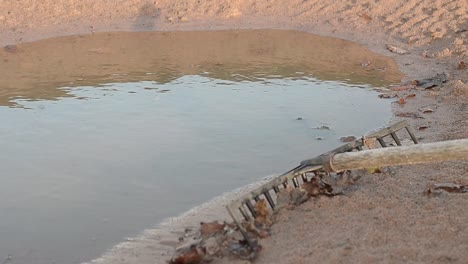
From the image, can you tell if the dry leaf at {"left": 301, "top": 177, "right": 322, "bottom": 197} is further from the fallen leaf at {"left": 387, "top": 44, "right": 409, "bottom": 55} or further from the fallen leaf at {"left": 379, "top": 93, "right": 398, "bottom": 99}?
the fallen leaf at {"left": 387, "top": 44, "right": 409, "bottom": 55}

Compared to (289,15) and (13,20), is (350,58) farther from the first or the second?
(13,20)

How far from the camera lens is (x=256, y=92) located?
30.1 ft

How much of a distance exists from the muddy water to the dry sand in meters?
0.63

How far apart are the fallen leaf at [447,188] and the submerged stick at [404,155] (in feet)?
2.33

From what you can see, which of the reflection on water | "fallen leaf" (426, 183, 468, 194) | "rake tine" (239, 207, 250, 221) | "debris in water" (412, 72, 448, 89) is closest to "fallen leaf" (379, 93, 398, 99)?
"debris in water" (412, 72, 448, 89)

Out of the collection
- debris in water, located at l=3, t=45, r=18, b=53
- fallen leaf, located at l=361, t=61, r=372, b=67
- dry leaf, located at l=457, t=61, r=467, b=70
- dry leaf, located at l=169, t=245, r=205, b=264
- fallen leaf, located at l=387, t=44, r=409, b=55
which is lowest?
dry leaf, located at l=169, t=245, r=205, b=264

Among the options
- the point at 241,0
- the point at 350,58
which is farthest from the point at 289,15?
the point at 350,58

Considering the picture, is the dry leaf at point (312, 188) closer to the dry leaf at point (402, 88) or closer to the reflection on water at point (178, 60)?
the dry leaf at point (402, 88)

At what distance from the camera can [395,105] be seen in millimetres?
8477

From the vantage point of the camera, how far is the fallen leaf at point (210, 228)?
4.57m

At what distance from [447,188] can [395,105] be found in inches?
144

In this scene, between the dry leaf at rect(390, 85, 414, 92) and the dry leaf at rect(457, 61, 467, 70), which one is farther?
the dry leaf at rect(457, 61, 467, 70)

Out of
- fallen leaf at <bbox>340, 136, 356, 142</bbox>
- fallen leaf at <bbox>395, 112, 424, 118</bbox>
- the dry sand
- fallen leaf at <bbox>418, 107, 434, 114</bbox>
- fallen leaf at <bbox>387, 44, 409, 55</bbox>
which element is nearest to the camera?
the dry sand

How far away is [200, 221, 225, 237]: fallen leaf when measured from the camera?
457 cm
